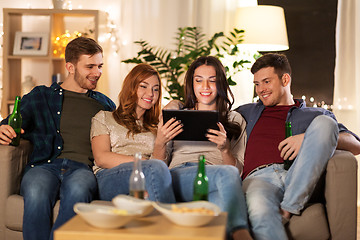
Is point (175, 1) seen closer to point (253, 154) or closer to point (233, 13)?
point (233, 13)

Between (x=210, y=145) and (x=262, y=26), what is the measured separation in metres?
1.82

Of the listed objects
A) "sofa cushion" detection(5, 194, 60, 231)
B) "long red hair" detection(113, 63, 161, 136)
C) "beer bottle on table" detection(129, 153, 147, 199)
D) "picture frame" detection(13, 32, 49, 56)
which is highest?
"picture frame" detection(13, 32, 49, 56)

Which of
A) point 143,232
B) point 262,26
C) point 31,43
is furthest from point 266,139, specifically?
point 31,43

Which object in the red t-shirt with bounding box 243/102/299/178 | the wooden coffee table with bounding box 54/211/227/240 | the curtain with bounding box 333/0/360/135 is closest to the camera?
the wooden coffee table with bounding box 54/211/227/240

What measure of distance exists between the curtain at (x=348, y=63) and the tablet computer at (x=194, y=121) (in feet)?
8.40

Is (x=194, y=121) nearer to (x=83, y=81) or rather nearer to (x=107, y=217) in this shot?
(x=83, y=81)

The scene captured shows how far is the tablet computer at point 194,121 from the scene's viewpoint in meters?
2.37

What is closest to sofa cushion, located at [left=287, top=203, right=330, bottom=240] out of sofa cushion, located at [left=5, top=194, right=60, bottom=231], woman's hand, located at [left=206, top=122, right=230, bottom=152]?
woman's hand, located at [left=206, top=122, right=230, bottom=152]

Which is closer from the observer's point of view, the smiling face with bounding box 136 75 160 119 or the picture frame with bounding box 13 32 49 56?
the smiling face with bounding box 136 75 160 119

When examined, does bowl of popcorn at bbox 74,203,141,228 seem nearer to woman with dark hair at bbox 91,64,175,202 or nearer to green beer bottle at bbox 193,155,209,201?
green beer bottle at bbox 193,155,209,201

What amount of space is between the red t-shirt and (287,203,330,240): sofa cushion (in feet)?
1.19

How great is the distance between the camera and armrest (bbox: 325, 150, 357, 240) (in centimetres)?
228

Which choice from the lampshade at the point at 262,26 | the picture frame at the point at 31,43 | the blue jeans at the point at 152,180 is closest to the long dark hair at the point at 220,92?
the blue jeans at the point at 152,180

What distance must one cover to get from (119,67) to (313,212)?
3.06 m
